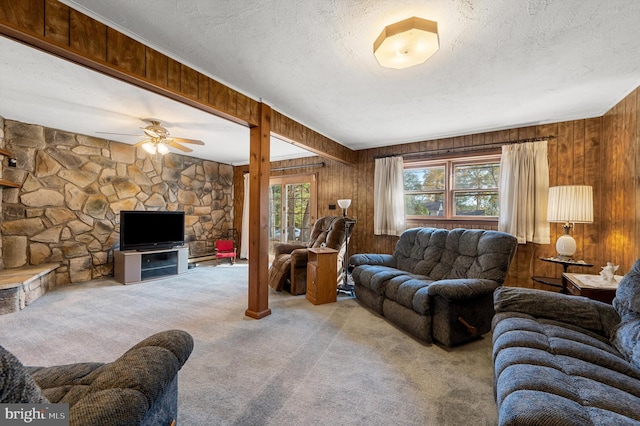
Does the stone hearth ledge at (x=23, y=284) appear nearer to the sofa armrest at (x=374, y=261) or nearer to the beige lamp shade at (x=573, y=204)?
the sofa armrest at (x=374, y=261)

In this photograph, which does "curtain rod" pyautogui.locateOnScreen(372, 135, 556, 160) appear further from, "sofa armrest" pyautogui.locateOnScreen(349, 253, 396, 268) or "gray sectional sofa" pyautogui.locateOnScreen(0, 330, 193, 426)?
"gray sectional sofa" pyautogui.locateOnScreen(0, 330, 193, 426)

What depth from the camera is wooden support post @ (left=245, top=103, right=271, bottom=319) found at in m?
2.79

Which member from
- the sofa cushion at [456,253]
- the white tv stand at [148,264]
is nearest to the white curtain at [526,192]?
the sofa cushion at [456,253]

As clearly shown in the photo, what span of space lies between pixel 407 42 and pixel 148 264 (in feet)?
15.7

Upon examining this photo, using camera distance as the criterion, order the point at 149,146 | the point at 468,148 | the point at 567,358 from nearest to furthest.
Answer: the point at 567,358 < the point at 149,146 < the point at 468,148

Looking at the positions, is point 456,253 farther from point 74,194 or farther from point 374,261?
point 74,194

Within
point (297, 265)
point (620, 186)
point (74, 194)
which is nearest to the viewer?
point (620, 186)

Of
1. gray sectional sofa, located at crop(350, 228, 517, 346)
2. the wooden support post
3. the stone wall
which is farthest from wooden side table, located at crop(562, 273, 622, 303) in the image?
the stone wall

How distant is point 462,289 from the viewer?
2182 mm

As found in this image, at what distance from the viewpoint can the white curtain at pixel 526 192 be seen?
3.41m

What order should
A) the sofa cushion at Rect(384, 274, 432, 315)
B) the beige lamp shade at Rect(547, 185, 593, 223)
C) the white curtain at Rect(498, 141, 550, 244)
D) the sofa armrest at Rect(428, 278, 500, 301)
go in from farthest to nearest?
the white curtain at Rect(498, 141, 550, 244) → the beige lamp shade at Rect(547, 185, 593, 223) → the sofa cushion at Rect(384, 274, 432, 315) → the sofa armrest at Rect(428, 278, 500, 301)

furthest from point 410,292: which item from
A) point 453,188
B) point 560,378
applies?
point 453,188

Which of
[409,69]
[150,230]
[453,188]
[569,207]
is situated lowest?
[150,230]

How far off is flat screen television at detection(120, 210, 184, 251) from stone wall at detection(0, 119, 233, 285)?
1.31 ft
